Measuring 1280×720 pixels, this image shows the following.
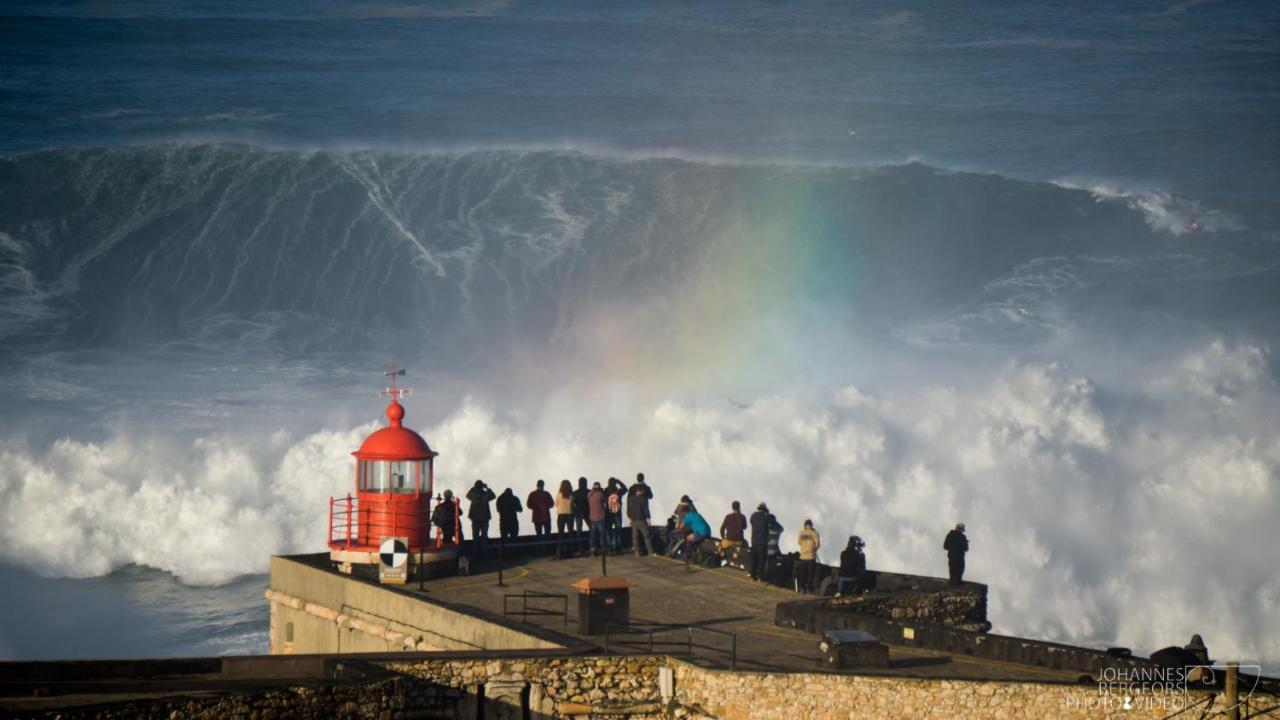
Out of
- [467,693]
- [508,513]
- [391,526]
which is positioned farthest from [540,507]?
[467,693]

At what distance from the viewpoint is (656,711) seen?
57.7ft

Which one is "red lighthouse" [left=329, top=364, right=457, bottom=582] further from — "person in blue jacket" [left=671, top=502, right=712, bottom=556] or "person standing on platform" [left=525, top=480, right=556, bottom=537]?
"person in blue jacket" [left=671, top=502, right=712, bottom=556]

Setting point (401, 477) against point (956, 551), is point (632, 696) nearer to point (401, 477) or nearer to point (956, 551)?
point (956, 551)

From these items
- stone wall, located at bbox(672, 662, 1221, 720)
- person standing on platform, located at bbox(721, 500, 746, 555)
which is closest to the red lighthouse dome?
person standing on platform, located at bbox(721, 500, 746, 555)

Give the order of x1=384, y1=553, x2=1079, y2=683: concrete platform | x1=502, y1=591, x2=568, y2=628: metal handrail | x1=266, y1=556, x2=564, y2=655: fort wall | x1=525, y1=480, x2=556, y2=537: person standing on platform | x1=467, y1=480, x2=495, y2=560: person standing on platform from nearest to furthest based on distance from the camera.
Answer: x1=384, y1=553, x2=1079, y2=683: concrete platform → x1=266, y1=556, x2=564, y2=655: fort wall → x1=502, y1=591, x2=568, y2=628: metal handrail → x1=467, y1=480, x2=495, y2=560: person standing on platform → x1=525, y1=480, x2=556, y2=537: person standing on platform

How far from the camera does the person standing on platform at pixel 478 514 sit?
2492 centimetres

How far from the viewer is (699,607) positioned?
21516mm

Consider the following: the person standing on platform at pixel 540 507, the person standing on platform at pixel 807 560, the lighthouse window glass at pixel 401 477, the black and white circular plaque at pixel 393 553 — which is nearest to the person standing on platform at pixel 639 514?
the person standing on platform at pixel 540 507

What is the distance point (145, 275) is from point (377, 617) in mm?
36841

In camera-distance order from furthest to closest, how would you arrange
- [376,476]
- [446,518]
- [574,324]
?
[574,324] < [446,518] < [376,476]

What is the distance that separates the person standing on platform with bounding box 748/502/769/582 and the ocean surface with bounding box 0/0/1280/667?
1220 cm

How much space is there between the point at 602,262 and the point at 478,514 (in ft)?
110

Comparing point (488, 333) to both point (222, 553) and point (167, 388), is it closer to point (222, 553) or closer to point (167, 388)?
point (167, 388)

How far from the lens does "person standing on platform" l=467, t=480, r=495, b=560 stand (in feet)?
81.8
